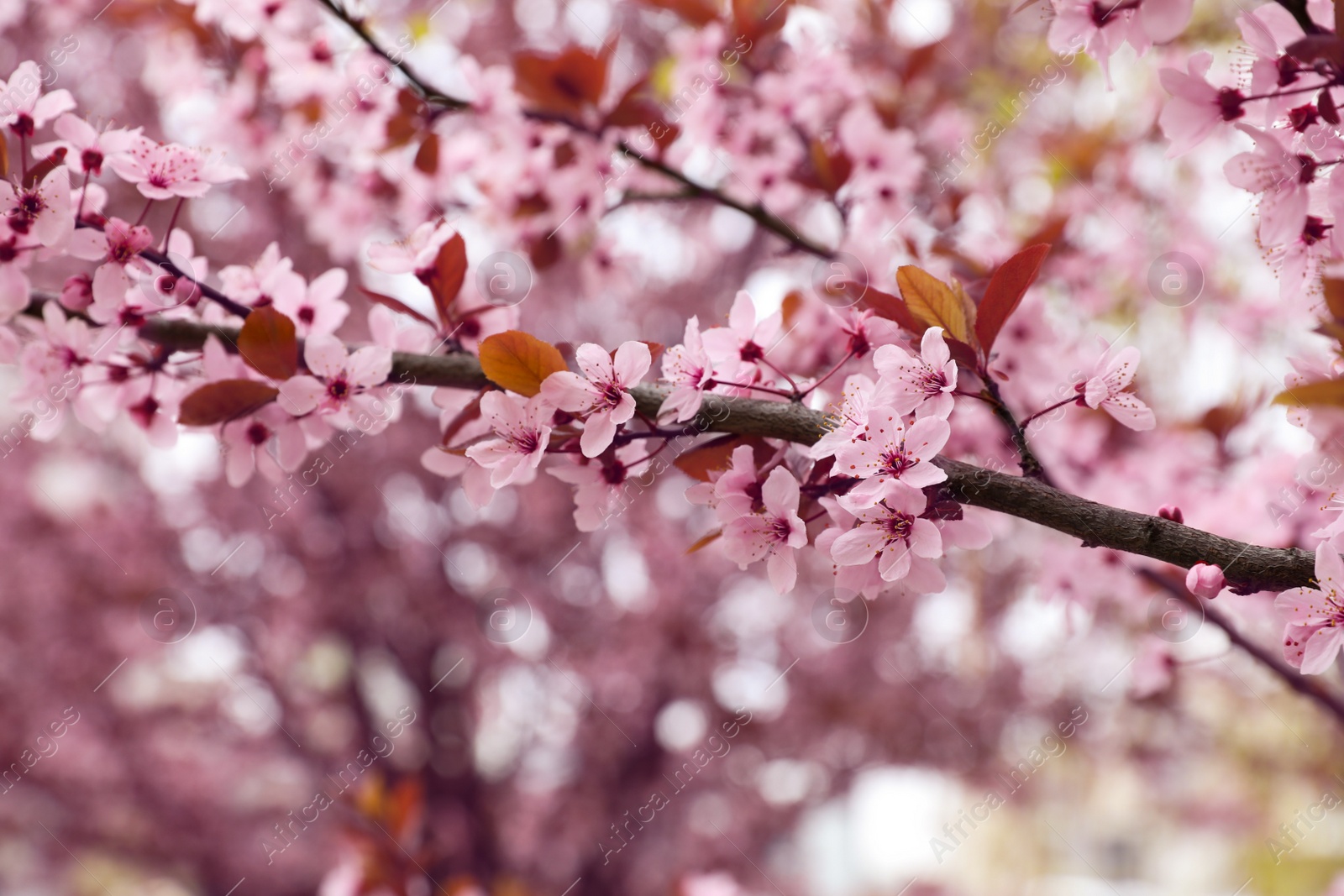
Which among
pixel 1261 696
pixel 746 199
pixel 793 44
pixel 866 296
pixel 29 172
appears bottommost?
pixel 1261 696

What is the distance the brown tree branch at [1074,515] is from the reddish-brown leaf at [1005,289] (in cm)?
13

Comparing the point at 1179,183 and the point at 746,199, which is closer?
the point at 746,199

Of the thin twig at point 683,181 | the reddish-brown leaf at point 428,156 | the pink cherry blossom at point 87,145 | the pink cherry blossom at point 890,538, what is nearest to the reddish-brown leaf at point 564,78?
the thin twig at point 683,181

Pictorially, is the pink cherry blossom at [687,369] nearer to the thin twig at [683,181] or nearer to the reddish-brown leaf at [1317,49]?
the reddish-brown leaf at [1317,49]

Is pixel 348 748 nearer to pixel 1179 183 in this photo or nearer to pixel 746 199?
pixel 746 199

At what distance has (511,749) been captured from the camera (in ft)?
12.4

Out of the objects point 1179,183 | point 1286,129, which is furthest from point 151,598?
point 1179,183

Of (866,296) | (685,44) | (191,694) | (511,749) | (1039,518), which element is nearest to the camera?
(1039,518)

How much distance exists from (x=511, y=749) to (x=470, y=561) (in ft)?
2.85

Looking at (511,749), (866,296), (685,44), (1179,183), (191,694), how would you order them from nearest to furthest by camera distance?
(866,296)
(685,44)
(1179,183)
(511,749)
(191,694)

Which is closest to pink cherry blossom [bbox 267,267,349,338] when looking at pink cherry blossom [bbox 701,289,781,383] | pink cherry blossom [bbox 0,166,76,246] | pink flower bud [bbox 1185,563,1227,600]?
pink cherry blossom [bbox 0,166,76,246]

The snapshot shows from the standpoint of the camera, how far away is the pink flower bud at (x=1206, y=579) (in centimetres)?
62

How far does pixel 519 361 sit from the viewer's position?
2.46 feet

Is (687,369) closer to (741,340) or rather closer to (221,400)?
(741,340)
